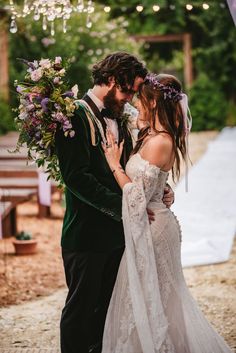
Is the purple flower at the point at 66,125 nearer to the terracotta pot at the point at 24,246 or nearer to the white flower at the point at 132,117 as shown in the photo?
the white flower at the point at 132,117

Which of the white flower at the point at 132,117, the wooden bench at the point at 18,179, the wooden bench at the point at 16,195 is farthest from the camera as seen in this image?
the wooden bench at the point at 18,179

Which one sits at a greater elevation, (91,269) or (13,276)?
(91,269)

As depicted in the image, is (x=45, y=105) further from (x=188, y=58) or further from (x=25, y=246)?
(x=188, y=58)

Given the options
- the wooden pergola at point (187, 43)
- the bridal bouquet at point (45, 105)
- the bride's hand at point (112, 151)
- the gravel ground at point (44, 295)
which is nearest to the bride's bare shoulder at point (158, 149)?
the bride's hand at point (112, 151)

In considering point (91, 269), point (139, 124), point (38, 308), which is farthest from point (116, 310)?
point (38, 308)

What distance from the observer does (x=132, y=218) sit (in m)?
3.76

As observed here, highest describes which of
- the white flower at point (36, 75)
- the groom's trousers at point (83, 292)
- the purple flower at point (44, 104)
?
the white flower at point (36, 75)

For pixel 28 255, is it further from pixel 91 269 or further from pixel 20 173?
pixel 91 269

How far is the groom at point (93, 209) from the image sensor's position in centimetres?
370

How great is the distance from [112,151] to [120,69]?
425mm

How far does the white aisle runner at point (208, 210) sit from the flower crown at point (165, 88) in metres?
3.54

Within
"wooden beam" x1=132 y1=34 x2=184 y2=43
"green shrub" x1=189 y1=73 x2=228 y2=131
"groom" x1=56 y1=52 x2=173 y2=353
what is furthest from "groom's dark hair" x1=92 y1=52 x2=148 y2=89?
"green shrub" x1=189 y1=73 x2=228 y2=131

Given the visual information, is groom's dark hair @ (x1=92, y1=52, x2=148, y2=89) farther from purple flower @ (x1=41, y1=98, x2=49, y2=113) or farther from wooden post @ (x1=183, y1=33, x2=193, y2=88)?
wooden post @ (x1=183, y1=33, x2=193, y2=88)

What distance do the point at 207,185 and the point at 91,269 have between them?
29.7 feet
